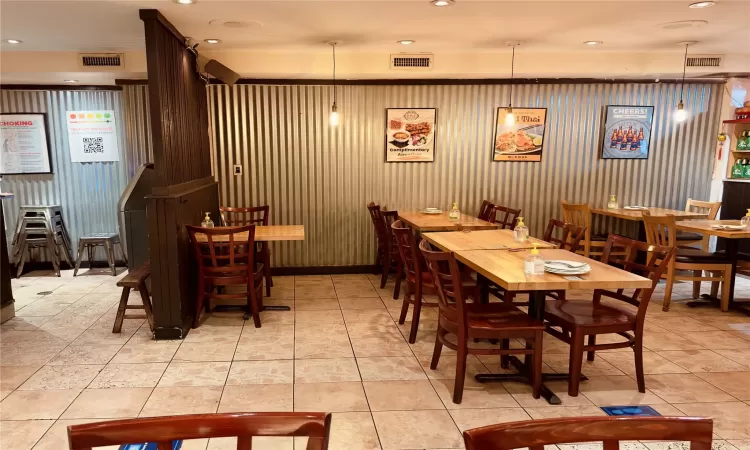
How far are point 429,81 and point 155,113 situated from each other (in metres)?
3.68

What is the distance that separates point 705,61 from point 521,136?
234cm

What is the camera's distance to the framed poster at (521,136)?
6352 millimetres

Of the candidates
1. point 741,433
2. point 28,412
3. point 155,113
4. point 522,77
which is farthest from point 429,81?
point 28,412

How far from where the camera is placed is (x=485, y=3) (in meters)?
3.73

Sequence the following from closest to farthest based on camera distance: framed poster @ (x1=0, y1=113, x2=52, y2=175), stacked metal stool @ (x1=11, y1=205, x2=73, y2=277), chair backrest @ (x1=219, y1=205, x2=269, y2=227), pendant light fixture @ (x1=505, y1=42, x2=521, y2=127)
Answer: chair backrest @ (x1=219, y1=205, x2=269, y2=227), pendant light fixture @ (x1=505, y1=42, x2=521, y2=127), stacked metal stool @ (x1=11, y1=205, x2=73, y2=277), framed poster @ (x1=0, y1=113, x2=52, y2=175)

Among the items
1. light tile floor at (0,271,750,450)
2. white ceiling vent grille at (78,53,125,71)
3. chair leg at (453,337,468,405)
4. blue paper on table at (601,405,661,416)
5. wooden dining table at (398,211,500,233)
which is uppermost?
white ceiling vent grille at (78,53,125,71)

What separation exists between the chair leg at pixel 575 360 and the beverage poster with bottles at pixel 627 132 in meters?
4.46

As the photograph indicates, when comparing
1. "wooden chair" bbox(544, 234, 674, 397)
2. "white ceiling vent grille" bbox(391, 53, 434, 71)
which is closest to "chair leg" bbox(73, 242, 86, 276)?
"white ceiling vent grille" bbox(391, 53, 434, 71)

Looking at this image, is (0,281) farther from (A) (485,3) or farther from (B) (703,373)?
(B) (703,373)

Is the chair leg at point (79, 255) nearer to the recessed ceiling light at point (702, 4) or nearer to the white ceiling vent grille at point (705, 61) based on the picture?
the recessed ceiling light at point (702, 4)

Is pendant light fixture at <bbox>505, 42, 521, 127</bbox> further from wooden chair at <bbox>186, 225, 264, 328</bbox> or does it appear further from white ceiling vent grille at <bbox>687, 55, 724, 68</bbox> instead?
wooden chair at <bbox>186, 225, 264, 328</bbox>

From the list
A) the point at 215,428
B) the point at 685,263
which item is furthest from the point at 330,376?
the point at 685,263

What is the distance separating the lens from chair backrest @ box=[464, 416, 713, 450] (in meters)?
0.98

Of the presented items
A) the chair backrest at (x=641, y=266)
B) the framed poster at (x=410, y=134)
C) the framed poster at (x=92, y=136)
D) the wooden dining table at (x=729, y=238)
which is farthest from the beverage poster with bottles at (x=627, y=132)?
the framed poster at (x=92, y=136)
